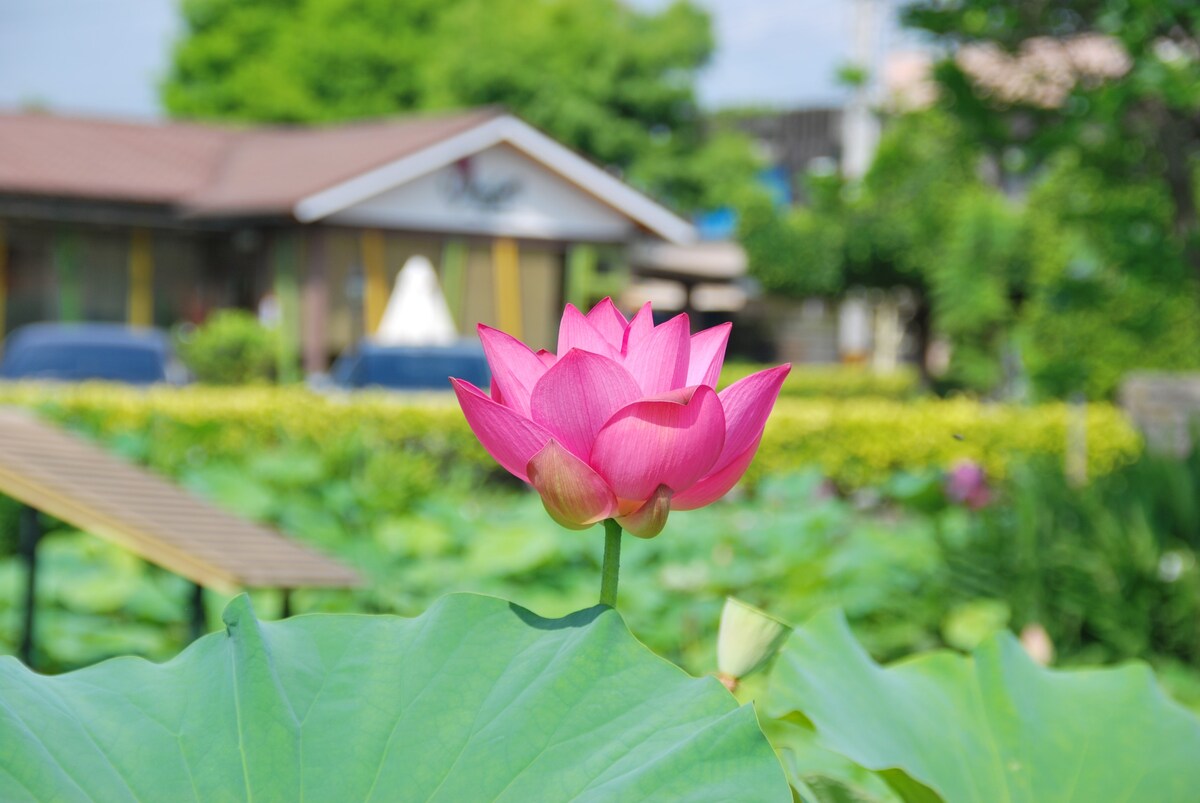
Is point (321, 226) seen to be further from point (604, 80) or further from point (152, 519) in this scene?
point (152, 519)

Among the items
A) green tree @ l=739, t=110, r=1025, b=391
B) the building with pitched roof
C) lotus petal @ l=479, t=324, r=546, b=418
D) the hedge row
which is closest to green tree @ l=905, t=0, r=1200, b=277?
the hedge row

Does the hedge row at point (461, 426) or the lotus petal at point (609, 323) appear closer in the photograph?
the lotus petal at point (609, 323)

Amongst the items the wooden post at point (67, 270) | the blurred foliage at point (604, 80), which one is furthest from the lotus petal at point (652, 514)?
the blurred foliage at point (604, 80)

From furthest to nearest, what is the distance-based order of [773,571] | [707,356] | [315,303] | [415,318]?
[315,303] → [415,318] → [773,571] → [707,356]

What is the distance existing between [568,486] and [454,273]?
19.4 meters

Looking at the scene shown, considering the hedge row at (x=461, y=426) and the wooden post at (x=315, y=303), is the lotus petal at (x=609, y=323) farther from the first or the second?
the wooden post at (x=315, y=303)

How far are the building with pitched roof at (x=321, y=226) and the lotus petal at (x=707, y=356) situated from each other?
1733 cm

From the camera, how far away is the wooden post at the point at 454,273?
20078mm

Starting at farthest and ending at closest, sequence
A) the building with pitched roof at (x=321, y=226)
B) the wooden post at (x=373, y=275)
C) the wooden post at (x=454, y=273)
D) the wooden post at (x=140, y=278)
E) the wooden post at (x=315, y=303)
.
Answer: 1. the wooden post at (x=140, y=278)
2. the wooden post at (x=454, y=273)
3. the wooden post at (x=373, y=275)
4. the building with pitched roof at (x=321, y=226)
5. the wooden post at (x=315, y=303)

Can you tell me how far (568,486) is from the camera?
3.23ft

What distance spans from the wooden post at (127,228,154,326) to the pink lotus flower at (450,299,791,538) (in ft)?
71.9

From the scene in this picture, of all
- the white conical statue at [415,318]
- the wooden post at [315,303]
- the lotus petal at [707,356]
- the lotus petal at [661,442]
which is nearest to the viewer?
the lotus petal at [661,442]

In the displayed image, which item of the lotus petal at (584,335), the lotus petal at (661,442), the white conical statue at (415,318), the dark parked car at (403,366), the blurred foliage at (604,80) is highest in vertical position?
the blurred foliage at (604,80)

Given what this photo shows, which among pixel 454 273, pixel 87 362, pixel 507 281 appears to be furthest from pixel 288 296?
pixel 87 362
